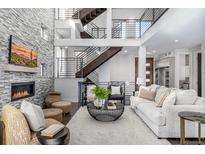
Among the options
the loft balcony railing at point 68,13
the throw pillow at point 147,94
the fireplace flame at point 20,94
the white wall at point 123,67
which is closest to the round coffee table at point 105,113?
the throw pillow at point 147,94

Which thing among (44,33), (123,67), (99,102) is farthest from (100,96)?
(123,67)

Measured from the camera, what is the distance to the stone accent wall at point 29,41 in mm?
3377

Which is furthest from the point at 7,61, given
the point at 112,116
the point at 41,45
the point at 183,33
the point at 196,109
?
the point at 183,33

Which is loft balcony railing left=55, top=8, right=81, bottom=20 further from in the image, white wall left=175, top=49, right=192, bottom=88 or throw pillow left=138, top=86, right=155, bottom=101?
white wall left=175, top=49, right=192, bottom=88

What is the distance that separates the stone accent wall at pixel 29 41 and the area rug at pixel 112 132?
5.53 feet

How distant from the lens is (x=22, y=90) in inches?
169

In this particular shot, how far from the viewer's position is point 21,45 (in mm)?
4035

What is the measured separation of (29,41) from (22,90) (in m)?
1.42

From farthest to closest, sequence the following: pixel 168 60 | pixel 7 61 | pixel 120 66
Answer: pixel 120 66 → pixel 168 60 → pixel 7 61

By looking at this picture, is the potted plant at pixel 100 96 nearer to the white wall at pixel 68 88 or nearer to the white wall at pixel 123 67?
the white wall at pixel 68 88

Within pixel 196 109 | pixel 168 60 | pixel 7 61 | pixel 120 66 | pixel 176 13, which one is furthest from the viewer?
pixel 120 66
